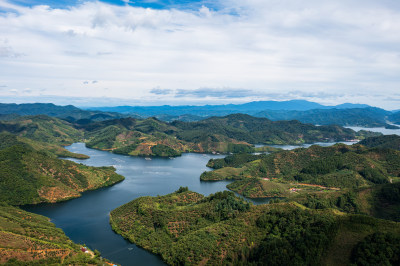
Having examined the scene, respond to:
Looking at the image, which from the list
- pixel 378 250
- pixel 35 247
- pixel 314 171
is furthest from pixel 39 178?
pixel 314 171

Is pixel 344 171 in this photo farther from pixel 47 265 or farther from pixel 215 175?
pixel 47 265

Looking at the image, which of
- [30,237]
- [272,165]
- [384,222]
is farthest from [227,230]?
[272,165]

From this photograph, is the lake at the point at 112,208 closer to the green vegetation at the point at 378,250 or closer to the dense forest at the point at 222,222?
the dense forest at the point at 222,222

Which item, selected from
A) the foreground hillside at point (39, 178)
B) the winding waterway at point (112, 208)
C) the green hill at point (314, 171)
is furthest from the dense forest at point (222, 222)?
the winding waterway at point (112, 208)

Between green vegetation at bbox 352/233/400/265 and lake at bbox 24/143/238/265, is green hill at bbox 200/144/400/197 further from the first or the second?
green vegetation at bbox 352/233/400/265

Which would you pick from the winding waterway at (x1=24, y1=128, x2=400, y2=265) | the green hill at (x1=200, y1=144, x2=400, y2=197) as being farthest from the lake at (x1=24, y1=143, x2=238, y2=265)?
Result: the green hill at (x1=200, y1=144, x2=400, y2=197)

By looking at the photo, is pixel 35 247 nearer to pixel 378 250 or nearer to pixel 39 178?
pixel 39 178

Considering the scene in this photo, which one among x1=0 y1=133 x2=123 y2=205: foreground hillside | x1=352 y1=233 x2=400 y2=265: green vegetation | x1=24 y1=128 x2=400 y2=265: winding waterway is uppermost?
x1=352 y1=233 x2=400 y2=265: green vegetation
